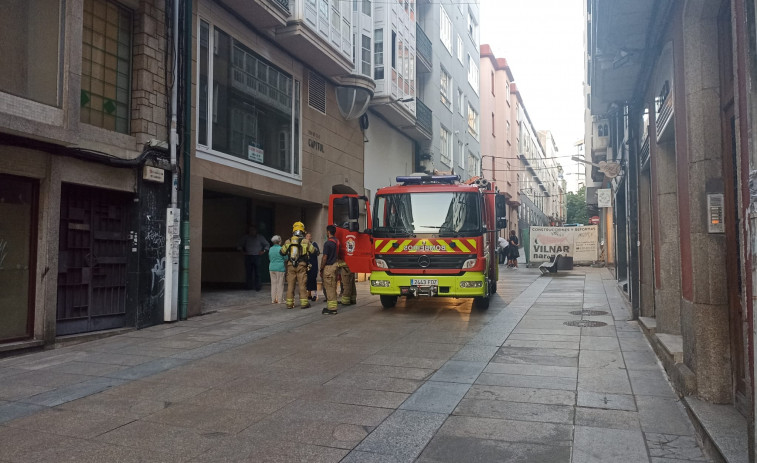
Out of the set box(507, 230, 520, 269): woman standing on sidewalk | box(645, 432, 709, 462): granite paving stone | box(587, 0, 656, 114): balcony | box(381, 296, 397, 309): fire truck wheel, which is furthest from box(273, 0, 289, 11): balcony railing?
box(507, 230, 520, 269): woman standing on sidewalk

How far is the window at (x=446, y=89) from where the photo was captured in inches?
1171

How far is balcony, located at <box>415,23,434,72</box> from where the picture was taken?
82.7 ft

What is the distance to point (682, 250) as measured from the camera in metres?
5.51

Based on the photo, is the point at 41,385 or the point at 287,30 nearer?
the point at 41,385

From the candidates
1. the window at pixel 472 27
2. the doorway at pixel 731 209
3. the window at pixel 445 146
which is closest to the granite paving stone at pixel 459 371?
the doorway at pixel 731 209

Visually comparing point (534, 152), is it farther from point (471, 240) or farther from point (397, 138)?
point (471, 240)

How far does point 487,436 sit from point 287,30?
1242 centimetres

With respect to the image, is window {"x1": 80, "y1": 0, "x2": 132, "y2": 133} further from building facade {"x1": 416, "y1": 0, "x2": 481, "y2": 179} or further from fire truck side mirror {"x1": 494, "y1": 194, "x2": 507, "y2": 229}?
building facade {"x1": 416, "y1": 0, "x2": 481, "y2": 179}

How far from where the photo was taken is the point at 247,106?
1360 centimetres

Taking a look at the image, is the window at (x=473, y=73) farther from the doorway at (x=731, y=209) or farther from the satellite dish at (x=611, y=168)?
the doorway at (x=731, y=209)

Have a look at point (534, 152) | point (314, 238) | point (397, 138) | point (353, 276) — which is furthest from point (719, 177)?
point (534, 152)

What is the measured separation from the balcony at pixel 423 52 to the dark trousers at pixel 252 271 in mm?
13802

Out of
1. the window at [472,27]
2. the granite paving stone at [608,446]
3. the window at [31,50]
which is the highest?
the window at [472,27]

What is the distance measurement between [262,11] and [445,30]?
64.9 ft
